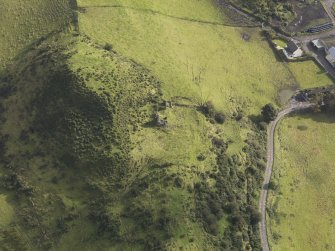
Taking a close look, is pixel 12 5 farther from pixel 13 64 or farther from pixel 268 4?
pixel 268 4

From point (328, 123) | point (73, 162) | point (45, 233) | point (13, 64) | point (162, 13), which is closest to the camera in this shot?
point (45, 233)

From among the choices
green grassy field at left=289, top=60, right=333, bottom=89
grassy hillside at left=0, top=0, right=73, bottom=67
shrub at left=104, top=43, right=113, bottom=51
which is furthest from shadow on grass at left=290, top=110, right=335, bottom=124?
grassy hillside at left=0, top=0, right=73, bottom=67

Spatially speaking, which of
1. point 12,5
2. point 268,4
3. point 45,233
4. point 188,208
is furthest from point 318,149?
point 12,5

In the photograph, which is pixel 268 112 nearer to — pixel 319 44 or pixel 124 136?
pixel 319 44

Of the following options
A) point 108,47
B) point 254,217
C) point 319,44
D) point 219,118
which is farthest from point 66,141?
point 319,44

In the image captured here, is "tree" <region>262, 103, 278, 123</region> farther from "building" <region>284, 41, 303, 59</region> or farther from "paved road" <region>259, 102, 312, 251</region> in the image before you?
"building" <region>284, 41, 303, 59</region>

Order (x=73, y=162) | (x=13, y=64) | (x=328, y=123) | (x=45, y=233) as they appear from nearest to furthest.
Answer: (x=45, y=233) < (x=73, y=162) < (x=13, y=64) < (x=328, y=123)

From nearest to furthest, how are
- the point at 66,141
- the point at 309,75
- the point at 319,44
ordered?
the point at 66,141 → the point at 309,75 → the point at 319,44
